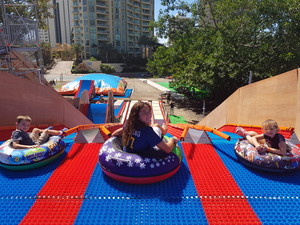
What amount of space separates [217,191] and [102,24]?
73.0 meters

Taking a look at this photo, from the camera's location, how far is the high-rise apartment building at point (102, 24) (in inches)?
2603

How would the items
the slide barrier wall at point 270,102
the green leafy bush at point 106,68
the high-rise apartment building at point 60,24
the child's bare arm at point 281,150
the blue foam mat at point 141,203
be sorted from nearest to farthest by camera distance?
the blue foam mat at point 141,203 → the child's bare arm at point 281,150 → the slide barrier wall at point 270,102 → the green leafy bush at point 106,68 → the high-rise apartment building at point 60,24

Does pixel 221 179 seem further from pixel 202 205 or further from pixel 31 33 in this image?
pixel 31 33

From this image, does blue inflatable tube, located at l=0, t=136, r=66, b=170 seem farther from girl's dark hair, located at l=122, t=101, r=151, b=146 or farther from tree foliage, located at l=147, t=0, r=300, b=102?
tree foliage, located at l=147, t=0, r=300, b=102

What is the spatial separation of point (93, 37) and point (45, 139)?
69124 mm

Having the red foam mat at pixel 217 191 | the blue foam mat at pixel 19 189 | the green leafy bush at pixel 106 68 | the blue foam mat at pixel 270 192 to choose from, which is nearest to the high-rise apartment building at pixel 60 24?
the green leafy bush at pixel 106 68

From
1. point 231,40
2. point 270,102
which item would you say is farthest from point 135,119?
point 231,40

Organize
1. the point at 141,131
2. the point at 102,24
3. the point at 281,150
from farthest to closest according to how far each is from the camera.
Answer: the point at 102,24 < the point at 281,150 < the point at 141,131

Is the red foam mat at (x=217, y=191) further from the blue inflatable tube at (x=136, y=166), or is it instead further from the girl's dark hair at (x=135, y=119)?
the girl's dark hair at (x=135, y=119)

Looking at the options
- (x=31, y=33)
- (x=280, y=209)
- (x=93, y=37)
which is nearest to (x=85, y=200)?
(x=280, y=209)

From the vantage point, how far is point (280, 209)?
9.20ft

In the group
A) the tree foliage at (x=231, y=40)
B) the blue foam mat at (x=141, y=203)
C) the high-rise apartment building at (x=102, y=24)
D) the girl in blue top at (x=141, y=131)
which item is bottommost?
the blue foam mat at (x=141, y=203)

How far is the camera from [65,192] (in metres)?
3.13

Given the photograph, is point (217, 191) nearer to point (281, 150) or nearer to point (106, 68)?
point (281, 150)
